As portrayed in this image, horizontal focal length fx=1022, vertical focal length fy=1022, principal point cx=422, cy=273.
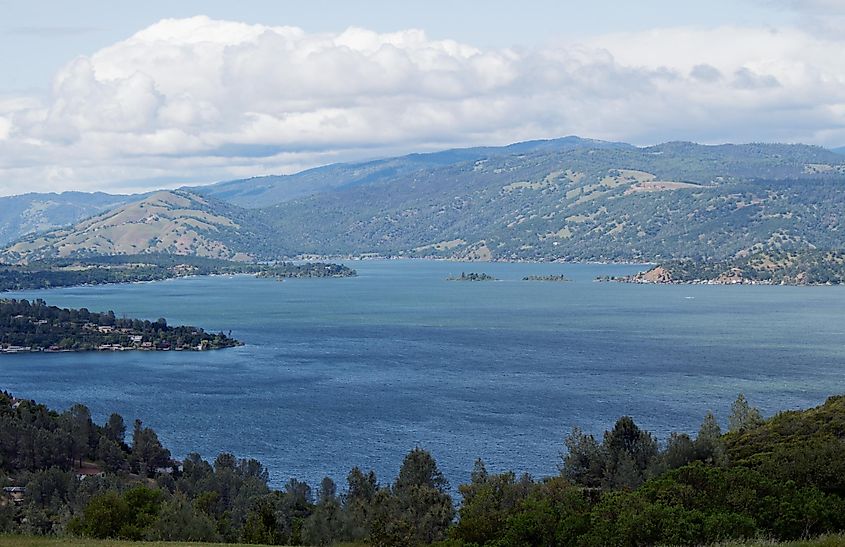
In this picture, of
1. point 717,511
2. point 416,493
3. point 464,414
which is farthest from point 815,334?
point 717,511

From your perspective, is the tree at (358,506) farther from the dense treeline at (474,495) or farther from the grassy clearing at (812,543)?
the grassy clearing at (812,543)

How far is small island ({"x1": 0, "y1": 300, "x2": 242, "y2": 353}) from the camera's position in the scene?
172000 millimetres

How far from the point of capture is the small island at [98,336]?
564ft

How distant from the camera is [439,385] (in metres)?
121

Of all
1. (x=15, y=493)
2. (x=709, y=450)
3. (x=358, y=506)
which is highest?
(x=709, y=450)

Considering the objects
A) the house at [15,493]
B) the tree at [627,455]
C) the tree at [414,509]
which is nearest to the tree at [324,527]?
the tree at [414,509]

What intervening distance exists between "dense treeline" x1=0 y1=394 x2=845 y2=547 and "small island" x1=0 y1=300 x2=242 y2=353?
84.0m

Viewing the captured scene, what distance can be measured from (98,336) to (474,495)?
455ft

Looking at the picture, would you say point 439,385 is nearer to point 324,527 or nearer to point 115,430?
point 115,430

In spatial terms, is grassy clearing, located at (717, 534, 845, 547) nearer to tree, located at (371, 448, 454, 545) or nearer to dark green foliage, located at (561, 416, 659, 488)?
tree, located at (371, 448, 454, 545)

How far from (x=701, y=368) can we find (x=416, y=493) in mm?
83594

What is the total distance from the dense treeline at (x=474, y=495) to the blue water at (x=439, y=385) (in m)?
10.1

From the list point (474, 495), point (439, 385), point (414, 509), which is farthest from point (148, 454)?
point (439, 385)

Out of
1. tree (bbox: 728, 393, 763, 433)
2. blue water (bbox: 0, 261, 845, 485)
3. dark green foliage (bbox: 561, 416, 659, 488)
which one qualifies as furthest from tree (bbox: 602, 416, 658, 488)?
tree (bbox: 728, 393, 763, 433)
